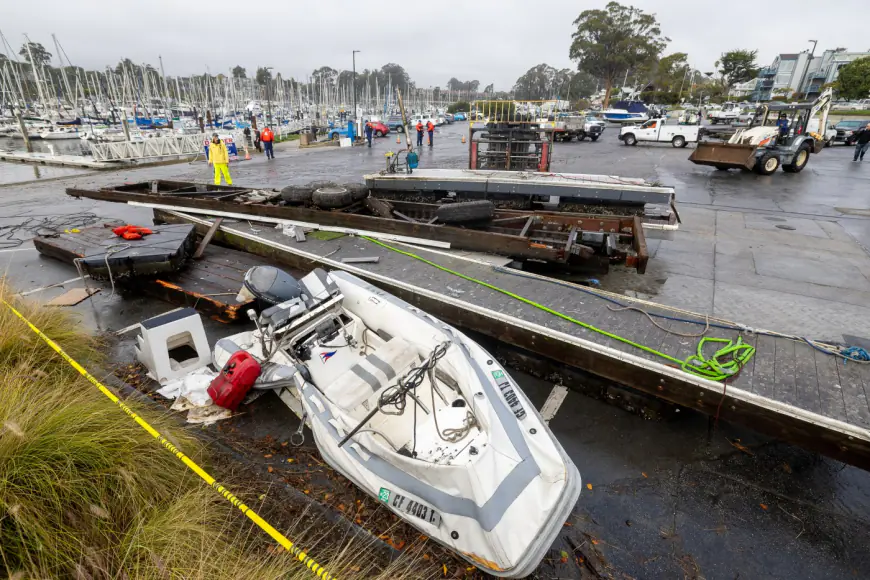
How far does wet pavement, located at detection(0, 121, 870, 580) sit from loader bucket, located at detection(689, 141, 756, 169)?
2.68 metres

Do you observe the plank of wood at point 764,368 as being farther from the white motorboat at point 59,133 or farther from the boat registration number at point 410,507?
the white motorboat at point 59,133

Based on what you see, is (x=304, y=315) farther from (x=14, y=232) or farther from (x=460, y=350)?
(x=14, y=232)

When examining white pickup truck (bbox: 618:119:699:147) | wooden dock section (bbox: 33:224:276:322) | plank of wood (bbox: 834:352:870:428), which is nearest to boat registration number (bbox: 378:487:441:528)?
plank of wood (bbox: 834:352:870:428)

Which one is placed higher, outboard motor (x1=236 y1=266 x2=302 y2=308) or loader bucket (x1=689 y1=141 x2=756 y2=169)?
loader bucket (x1=689 y1=141 x2=756 y2=169)

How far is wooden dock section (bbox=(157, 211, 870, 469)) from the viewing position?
10.3 feet

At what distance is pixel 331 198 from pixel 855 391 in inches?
289

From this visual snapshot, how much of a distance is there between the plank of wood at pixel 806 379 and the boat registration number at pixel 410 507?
293 cm

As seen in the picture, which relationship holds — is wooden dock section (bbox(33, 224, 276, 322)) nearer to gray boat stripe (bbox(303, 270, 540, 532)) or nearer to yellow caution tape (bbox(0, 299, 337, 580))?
yellow caution tape (bbox(0, 299, 337, 580))

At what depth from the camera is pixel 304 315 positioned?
434 centimetres

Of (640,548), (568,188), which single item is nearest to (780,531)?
(640,548)

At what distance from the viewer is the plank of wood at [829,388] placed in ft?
10.2

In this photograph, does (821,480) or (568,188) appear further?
(568,188)

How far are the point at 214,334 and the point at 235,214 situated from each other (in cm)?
356

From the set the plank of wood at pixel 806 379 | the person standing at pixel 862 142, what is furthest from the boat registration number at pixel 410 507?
the person standing at pixel 862 142
